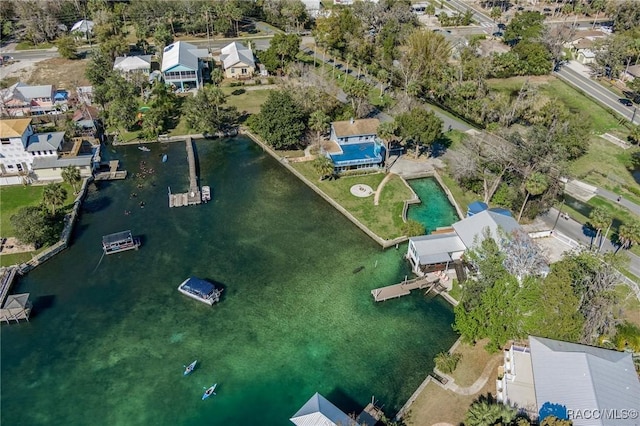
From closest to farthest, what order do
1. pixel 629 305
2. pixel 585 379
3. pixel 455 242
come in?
1. pixel 585 379
2. pixel 629 305
3. pixel 455 242

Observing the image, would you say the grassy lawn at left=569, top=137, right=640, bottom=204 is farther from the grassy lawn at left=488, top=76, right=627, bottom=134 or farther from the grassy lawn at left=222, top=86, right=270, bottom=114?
the grassy lawn at left=222, top=86, right=270, bottom=114

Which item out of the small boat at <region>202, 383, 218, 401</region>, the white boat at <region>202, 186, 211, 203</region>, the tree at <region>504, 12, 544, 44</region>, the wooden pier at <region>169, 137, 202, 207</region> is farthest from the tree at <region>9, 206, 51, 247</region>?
the tree at <region>504, 12, 544, 44</region>

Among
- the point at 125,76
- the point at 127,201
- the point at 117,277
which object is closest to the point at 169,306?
the point at 117,277

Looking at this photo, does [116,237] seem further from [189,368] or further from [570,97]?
[570,97]

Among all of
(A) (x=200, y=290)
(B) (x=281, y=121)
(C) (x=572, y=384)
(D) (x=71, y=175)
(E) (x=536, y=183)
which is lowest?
(A) (x=200, y=290)

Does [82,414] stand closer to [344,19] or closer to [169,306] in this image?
[169,306]

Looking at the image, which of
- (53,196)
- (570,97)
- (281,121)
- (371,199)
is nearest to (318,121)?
(281,121)
